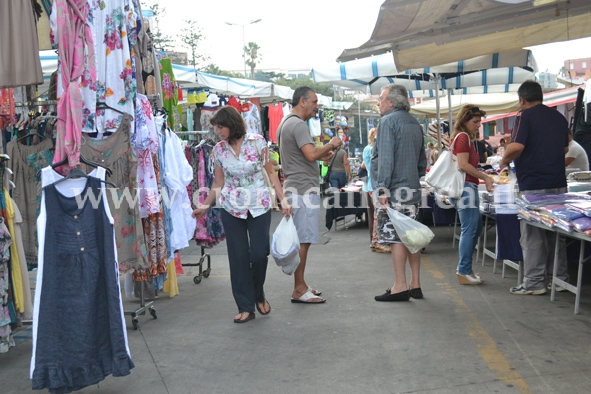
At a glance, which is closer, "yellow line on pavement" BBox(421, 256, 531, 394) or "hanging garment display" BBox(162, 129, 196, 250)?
"yellow line on pavement" BBox(421, 256, 531, 394)

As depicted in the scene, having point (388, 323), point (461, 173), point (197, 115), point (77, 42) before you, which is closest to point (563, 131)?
point (461, 173)

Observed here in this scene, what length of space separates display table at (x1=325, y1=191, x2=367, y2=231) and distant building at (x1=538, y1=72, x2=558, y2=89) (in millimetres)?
4715

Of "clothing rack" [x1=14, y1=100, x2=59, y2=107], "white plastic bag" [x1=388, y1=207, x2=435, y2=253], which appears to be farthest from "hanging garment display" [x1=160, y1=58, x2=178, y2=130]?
"white plastic bag" [x1=388, y1=207, x2=435, y2=253]

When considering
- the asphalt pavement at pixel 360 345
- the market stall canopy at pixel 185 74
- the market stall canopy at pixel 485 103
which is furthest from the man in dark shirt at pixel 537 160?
the market stall canopy at pixel 485 103

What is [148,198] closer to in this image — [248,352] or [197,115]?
[248,352]

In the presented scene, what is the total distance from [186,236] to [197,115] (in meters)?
7.36

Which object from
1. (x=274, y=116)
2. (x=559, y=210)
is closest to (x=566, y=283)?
(x=559, y=210)

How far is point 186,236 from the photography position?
279 inches

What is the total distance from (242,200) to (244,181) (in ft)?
0.58

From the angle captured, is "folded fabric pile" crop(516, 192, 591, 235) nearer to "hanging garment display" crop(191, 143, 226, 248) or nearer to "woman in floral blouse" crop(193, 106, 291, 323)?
"woman in floral blouse" crop(193, 106, 291, 323)

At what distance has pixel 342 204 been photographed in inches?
519

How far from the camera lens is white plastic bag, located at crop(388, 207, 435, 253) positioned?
6348mm

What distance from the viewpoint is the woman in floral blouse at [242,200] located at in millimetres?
5988

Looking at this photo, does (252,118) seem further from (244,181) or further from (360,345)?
(360,345)
